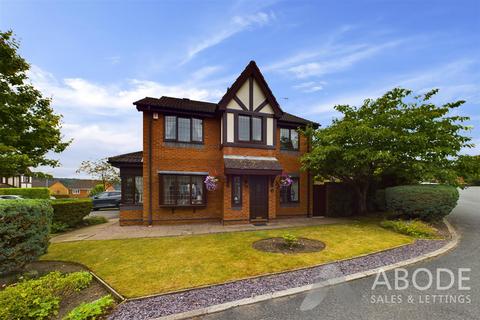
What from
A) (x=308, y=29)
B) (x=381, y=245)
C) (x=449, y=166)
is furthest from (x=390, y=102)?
(x=381, y=245)

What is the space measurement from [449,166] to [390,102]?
4611mm

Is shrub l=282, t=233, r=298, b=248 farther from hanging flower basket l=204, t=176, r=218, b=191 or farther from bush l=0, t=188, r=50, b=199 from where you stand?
bush l=0, t=188, r=50, b=199

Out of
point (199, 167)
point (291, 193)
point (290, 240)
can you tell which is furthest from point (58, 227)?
point (291, 193)

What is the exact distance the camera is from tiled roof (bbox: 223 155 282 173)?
39.3ft

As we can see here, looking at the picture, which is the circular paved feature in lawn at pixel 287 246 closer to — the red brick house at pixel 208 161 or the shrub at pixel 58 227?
the red brick house at pixel 208 161

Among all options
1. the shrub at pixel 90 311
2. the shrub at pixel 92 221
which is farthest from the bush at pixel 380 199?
the shrub at pixel 92 221

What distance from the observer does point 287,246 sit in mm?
8094

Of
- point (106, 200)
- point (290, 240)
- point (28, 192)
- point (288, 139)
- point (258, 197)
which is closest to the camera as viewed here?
point (290, 240)

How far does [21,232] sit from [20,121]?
7.65m

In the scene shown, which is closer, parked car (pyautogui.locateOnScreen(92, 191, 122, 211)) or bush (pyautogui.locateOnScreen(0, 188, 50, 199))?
parked car (pyautogui.locateOnScreen(92, 191, 122, 211))

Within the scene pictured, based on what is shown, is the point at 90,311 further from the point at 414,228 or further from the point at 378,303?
the point at 414,228

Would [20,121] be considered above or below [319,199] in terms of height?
above

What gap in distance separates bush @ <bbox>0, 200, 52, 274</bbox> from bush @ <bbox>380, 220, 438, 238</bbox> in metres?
13.6

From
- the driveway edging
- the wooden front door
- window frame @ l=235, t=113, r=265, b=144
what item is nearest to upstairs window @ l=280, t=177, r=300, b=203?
the wooden front door
